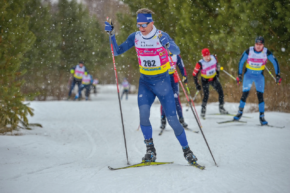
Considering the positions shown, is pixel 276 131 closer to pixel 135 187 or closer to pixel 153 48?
pixel 153 48

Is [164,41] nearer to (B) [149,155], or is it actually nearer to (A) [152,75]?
(A) [152,75]

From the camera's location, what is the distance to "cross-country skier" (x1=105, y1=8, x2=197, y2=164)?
3.85 meters

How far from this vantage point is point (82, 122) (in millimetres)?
8734

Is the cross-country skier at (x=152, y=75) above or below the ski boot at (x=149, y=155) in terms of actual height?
above

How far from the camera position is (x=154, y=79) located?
3.96 meters

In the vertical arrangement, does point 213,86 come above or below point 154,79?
below

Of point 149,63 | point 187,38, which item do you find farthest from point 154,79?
point 187,38

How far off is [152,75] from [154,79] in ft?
0.21

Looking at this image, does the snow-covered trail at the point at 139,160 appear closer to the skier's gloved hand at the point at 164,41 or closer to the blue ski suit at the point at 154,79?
the blue ski suit at the point at 154,79

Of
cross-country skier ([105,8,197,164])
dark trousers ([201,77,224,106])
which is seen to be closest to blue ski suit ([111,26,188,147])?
cross-country skier ([105,8,197,164])

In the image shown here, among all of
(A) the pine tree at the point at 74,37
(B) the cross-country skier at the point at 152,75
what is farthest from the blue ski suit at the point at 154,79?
(A) the pine tree at the point at 74,37

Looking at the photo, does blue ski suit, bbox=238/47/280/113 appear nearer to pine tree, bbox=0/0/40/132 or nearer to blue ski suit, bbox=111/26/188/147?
blue ski suit, bbox=111/26/188/147

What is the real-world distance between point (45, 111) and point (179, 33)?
6076mm

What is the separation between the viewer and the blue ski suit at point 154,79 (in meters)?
3.88
